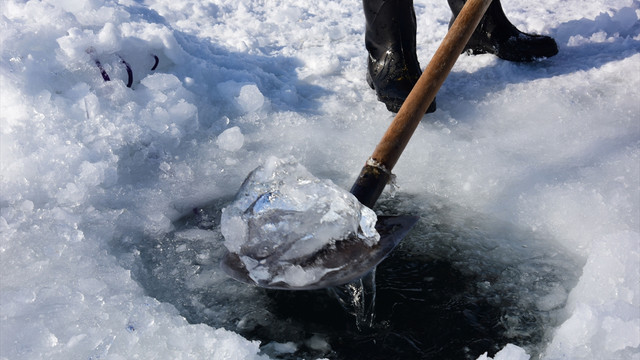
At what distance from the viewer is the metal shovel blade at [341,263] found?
154cm

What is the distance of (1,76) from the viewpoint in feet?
6.88

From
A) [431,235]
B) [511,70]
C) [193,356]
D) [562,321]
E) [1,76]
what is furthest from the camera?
[511,70]

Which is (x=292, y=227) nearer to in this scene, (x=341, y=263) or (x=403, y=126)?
(x=341, y=263)

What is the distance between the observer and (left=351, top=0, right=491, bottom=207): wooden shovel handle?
1824 mm

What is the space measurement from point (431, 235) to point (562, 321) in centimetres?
50

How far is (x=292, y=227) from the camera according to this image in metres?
1.58

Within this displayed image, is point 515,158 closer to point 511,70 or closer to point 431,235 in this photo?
point 431,235

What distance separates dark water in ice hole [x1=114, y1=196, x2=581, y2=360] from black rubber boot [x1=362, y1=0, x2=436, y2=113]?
865mm

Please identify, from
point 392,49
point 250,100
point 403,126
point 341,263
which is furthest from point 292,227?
point 392,49

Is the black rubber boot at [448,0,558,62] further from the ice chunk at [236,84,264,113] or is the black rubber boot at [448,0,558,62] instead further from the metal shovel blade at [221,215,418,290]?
the metal shovel blade at [221,215,418,290]

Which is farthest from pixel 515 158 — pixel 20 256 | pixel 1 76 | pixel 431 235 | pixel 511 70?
pixel 1 76

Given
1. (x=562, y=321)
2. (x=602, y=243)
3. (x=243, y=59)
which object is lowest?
(x=243, y=59)

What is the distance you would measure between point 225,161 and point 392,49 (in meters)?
0.99

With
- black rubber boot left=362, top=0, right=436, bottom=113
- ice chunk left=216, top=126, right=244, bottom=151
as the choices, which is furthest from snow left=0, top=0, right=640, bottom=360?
black rubber boot left=362, top=0, right=436, bottom=113
